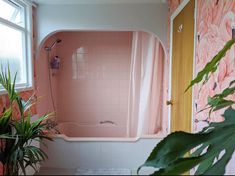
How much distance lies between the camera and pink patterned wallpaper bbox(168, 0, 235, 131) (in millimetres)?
1108

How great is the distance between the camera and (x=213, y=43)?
4.25 ft

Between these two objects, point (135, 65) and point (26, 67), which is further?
point (135, 65)

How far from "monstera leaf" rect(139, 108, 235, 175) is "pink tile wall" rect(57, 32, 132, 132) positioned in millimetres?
3421

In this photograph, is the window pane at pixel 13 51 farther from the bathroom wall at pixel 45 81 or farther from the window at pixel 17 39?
the bathroom wall at pixel 45 81

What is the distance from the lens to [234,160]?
107 cm

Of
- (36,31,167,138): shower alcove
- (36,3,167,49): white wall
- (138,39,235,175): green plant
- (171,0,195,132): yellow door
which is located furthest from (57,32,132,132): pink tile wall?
(138,39,235,175): green plant

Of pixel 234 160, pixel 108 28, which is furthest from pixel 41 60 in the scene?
pixel 234 160

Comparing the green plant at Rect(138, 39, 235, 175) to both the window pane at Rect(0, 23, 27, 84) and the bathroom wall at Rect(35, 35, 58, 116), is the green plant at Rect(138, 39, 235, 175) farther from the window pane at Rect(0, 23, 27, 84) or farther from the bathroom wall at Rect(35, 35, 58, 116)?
the bathroom wall at Rect(35, 35, 58, 116)

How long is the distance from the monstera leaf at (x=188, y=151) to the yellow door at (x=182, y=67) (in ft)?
4.38

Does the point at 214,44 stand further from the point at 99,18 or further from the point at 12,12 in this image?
the point at 12,12

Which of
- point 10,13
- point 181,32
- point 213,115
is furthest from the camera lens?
point 10,13

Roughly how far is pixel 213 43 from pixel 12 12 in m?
2.16

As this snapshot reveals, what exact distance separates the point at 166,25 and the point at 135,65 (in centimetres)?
84

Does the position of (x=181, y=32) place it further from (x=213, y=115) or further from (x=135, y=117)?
(x=135, y=117)
